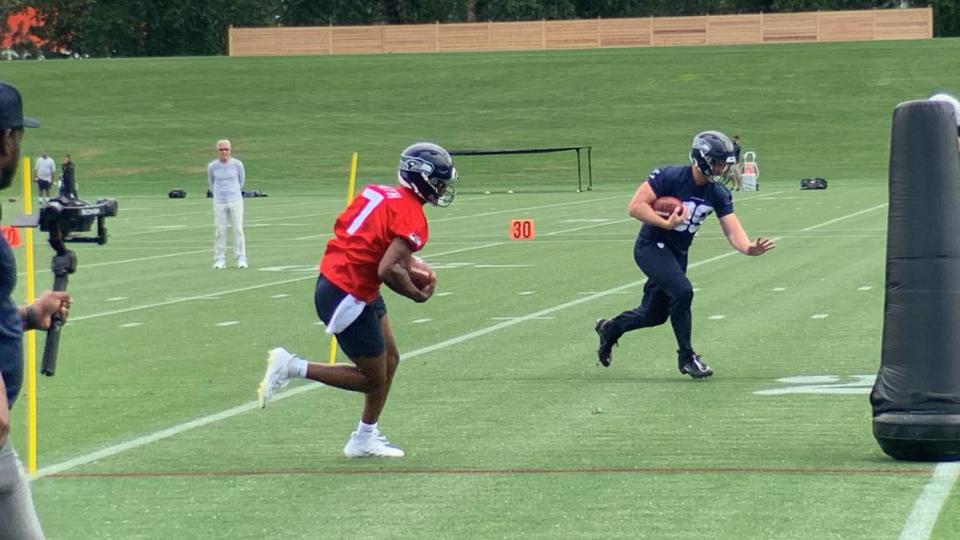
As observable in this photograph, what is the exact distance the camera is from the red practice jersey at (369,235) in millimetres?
9492

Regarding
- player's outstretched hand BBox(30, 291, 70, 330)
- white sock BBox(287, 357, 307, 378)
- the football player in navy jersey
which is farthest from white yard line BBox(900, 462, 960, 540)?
the football player in navy jersey

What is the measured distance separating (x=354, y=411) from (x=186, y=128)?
62190 mm

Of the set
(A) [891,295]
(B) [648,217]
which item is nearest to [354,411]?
(B) [648,217]

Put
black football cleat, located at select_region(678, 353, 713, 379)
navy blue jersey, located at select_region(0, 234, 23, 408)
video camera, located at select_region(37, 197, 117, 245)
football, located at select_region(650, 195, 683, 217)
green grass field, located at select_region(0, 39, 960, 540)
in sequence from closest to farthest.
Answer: navy blue jersey, located at select_region(0, 234, 23, 408), video camera, located at select_region(37, 197, 117, 245), green grass field, located at select_region(0, 39, 960, 540), black football cleat, located at select_region(678, 353, 713, 379), football, located at select_region(650, 195, 683, 217)

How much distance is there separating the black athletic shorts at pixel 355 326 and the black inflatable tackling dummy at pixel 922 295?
250 centimetres

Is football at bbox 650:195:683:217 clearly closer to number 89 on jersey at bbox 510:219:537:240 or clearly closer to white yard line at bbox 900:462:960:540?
white yard line at bbox 900:462:960:540

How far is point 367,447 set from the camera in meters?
9.66

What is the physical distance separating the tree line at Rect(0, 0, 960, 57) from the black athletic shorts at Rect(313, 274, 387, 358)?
305 ft

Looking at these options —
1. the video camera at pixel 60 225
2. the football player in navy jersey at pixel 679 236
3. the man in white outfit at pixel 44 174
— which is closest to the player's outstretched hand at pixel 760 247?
the football player in navy jersey at pixel 679 236

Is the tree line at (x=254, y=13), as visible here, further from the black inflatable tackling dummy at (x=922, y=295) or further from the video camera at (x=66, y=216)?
the video camera at (x=66, y=216)

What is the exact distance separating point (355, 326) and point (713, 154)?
4.19 m

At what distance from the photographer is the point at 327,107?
75688mm

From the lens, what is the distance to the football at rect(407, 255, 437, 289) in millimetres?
9398

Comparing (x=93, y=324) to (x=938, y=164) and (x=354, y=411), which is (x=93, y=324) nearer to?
(x=354, y=411)
